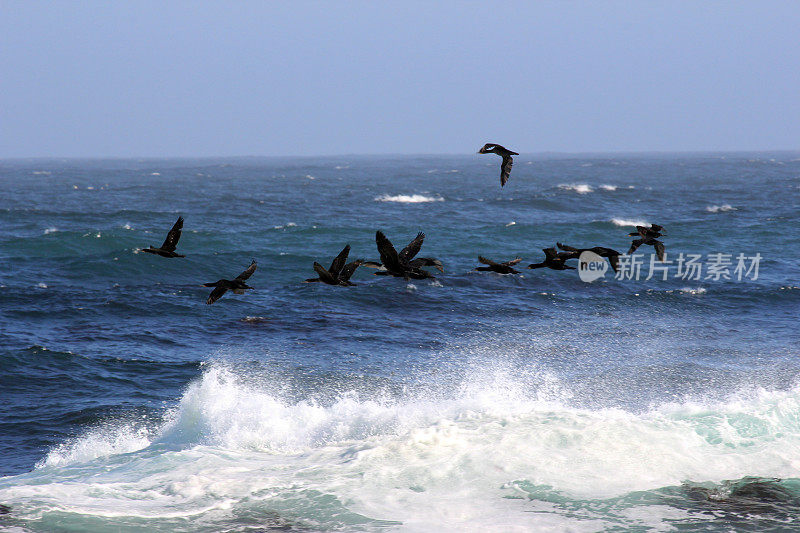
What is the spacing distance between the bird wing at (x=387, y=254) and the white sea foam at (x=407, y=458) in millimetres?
3345

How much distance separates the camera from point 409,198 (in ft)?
229

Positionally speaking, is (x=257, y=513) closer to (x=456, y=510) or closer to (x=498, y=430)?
(x=456, y=510)

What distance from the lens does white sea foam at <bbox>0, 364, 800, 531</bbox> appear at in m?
12.3

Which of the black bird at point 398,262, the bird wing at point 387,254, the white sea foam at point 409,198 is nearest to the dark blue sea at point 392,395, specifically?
the black bird at point 398,262

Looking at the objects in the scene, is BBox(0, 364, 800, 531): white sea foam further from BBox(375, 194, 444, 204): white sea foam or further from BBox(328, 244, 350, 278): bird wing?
BBox(375, 194, 444, 204): white sea foam

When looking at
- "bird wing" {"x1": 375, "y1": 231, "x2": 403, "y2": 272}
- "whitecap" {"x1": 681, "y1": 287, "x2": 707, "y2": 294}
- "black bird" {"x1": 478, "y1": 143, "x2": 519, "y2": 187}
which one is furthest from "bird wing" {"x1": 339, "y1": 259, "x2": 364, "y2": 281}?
"whitecap" {"x1": 681, "y1": 287, "x2": 707, "y2": 294}

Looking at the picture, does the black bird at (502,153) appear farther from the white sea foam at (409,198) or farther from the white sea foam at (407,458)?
the white sea foam at (409,198)

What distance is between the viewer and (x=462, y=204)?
6481 centimetres

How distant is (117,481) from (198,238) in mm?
30180

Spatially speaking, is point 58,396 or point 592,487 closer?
point 592,487

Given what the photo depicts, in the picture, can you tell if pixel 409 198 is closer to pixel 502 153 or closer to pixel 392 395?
pixel 392 395

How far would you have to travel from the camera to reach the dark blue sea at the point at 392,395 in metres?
12.4

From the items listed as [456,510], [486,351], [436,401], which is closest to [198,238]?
[486,351]

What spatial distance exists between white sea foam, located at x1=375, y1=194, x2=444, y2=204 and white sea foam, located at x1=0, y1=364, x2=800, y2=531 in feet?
166
